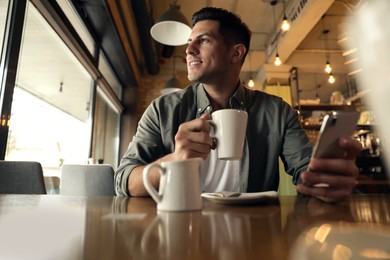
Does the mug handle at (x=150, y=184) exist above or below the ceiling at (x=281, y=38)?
below

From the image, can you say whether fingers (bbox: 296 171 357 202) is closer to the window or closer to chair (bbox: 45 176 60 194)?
the window

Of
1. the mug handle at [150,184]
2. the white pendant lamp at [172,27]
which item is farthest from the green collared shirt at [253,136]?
the white pendant lamp at [172,27]

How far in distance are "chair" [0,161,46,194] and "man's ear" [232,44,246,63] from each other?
4.13 feet

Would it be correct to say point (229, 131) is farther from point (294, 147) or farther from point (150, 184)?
point (294, 147)

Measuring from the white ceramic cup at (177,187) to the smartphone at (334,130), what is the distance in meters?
0.32

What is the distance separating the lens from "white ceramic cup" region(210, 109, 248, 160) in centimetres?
80

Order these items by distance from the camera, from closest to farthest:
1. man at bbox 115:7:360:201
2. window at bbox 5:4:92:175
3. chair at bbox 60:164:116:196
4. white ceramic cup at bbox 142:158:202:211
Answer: white ceramic cup at bbox 142:158:202:211
man at bbox 115:7:360:201
chair at bbox 60:164:116:196
window at bbox 5:4:92:175

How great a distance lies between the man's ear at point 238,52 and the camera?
1.75 m

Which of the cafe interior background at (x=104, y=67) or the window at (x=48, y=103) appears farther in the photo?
the window at (x=48, y=103)

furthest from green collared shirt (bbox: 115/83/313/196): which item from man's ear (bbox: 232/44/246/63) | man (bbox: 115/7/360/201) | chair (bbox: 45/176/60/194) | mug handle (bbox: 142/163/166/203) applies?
chair (bbox: 45/176/60/194)

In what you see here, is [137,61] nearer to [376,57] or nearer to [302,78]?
[302,78]

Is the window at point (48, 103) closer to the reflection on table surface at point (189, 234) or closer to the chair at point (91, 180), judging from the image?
the chair at point (91, 180)

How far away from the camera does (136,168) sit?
1037 millimetres

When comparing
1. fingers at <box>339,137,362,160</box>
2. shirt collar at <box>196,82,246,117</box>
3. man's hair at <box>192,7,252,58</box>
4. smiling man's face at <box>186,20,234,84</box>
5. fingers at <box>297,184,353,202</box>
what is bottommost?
fingers at <box>297,184,353,202</box>
